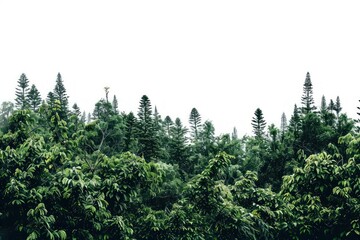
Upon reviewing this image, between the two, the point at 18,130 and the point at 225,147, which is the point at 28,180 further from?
the point at 225,147

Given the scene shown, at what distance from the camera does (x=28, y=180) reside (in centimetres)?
767

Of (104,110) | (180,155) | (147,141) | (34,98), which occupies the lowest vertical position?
(180,155)

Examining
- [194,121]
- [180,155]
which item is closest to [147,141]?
→ [180,155]

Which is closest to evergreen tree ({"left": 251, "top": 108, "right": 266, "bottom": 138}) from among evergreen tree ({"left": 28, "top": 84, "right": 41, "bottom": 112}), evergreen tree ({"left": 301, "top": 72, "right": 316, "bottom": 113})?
evergreen tree ({"left": 301, "top": 72, "right": 316, "bottom": 113})

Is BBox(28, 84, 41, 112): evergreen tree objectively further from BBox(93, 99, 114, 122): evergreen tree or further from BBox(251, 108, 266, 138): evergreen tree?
BBox(251, 108, 266, 138): evergreen tree

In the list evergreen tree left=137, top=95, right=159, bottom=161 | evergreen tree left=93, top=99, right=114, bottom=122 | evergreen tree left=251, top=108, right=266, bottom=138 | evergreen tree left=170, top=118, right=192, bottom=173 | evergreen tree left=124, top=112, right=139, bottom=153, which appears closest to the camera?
evergreen tree left=137, top=95, right=159, bottom=161

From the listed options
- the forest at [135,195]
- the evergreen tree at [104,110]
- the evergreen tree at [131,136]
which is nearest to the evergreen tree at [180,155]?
the evergreen tree at [131,136]

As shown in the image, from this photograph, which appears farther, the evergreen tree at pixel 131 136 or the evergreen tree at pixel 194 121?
the evergreen tree at pixel 194 121

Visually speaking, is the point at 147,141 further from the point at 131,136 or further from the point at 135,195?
the point at 135,195

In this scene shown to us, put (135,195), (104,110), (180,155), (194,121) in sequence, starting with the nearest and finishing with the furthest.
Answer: (135,195), (180,155), (104,110), (194,121)

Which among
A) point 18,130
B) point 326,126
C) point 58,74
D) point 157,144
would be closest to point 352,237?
point 18,130

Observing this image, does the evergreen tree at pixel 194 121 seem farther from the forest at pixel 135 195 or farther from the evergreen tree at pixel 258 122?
the forest at pixel 135 195

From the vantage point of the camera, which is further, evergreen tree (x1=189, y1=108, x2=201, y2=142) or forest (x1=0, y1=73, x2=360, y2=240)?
evergreen tree (x1=189, y1=108, x2=201, y2=142)

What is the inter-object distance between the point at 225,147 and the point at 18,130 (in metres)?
30.5
